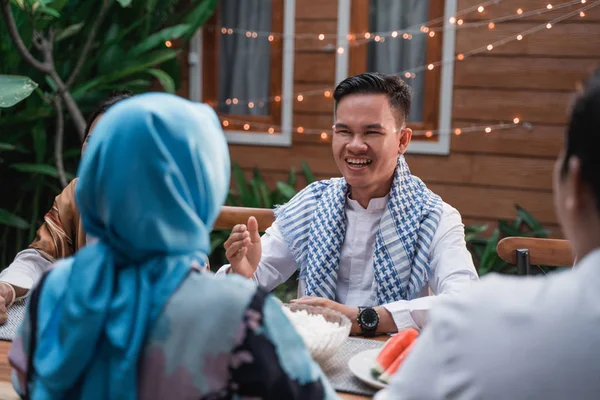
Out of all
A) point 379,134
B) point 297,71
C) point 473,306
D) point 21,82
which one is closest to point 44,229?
point 379,134

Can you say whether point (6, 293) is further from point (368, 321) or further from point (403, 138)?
point (403, 138)

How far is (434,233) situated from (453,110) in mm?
2357

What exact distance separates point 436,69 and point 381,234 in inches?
96.1

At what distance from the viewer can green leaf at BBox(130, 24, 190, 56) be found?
4.11 metres

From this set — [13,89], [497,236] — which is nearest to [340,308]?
[13,89]

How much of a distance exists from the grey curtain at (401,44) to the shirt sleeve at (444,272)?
2.38 m

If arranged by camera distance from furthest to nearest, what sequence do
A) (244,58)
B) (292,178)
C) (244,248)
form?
(244,58), (292,178), (244,248)

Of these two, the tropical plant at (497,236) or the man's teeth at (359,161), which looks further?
the tropical plant at (497,236)

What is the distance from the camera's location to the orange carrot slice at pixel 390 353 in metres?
1.42

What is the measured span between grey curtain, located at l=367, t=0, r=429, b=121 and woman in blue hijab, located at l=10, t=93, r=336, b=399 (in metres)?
3.60

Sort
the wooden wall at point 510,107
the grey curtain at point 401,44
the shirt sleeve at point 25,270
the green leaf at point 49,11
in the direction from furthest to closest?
the grey curtain at point 401,44 → the wooden wall at point 510,107 → the green leaf at point 49,11 → the shirt sleeve at point 25,270

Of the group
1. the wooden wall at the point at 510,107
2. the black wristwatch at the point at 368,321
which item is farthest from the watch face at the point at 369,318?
the wooden wall at the point at 510,107

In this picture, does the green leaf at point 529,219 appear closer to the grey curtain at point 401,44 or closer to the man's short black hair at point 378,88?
the grey curtain at point 401,44

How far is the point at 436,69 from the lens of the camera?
4.35 m
